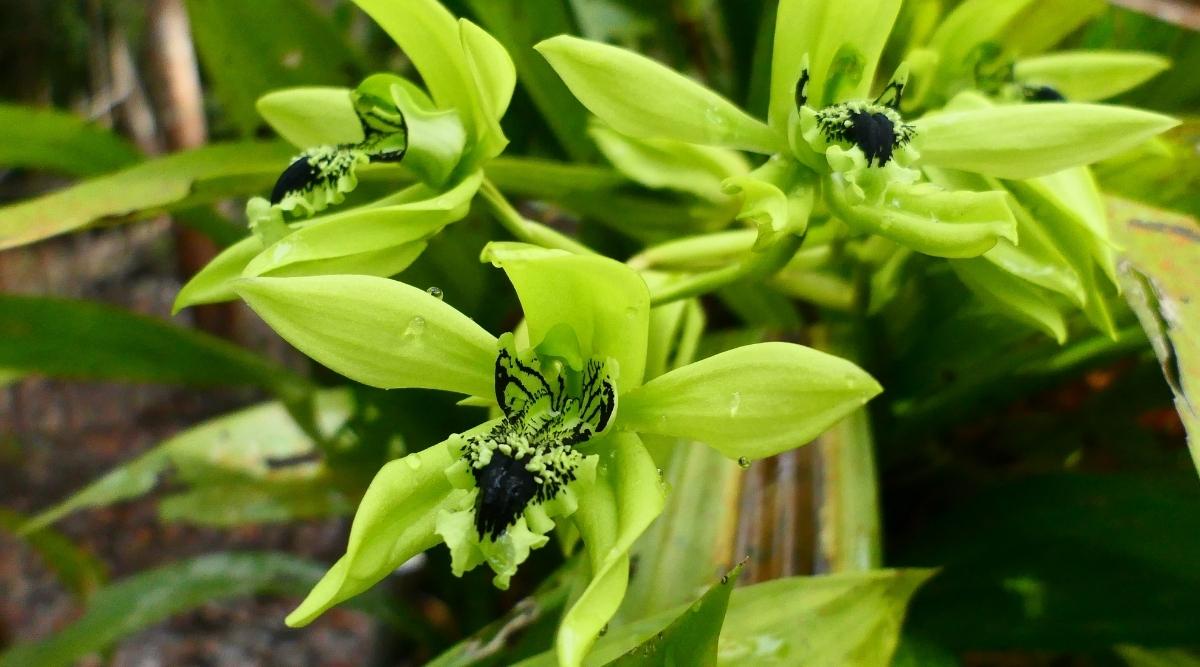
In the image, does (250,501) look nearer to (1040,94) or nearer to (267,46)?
(267,46)

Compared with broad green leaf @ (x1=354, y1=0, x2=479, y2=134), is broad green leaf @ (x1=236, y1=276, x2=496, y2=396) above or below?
below

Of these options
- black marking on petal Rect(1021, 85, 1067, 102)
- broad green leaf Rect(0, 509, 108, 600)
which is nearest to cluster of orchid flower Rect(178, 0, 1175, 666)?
black marking on petal Rect(1021, 85, 1067, 102)

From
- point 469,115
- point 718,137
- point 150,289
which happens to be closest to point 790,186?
point 718,137

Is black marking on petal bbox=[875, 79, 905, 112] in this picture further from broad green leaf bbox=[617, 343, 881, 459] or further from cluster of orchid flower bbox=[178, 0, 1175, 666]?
broad green leaf bbox=[617, 343, 881, 459]

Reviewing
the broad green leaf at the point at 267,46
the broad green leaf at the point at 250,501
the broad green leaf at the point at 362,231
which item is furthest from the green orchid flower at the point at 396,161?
the broad green leaf at the point at 250,501

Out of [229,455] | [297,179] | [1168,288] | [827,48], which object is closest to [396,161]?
[297,179]
